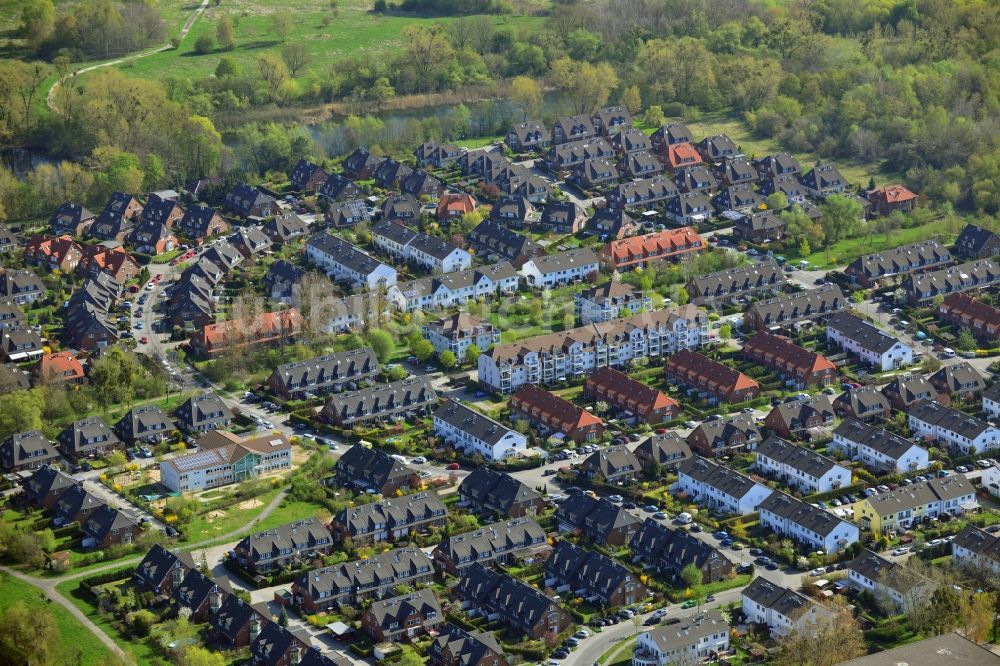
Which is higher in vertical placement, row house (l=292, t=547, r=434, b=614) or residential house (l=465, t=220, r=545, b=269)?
residential house (l=465, t=220, r=545, b=269)

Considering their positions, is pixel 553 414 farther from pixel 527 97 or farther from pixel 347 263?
pixel 527 97

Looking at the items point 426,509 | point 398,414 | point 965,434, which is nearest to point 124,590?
point 426,509

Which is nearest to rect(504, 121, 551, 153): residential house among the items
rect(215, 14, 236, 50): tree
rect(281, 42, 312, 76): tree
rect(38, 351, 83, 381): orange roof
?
rect(281, 42, 312, 76): tree

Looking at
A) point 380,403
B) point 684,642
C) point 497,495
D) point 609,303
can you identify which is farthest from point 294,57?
point 684,642

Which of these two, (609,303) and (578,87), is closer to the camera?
(609,303)

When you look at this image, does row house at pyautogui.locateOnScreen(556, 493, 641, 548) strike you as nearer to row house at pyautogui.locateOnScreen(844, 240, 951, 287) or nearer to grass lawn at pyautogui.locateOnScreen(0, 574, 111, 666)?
grass lawn at pyautogui.locateOnScreen(0, 574, 111, 666)
